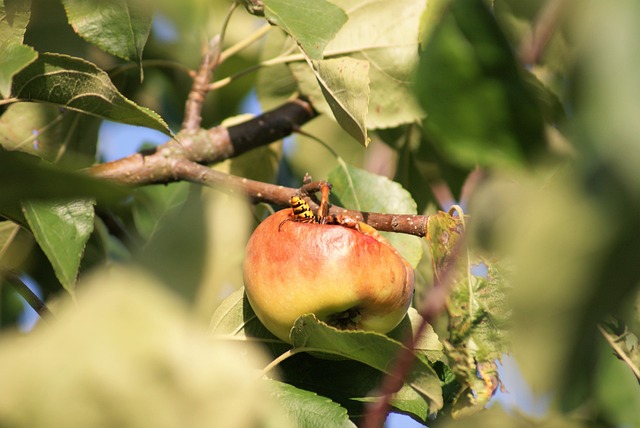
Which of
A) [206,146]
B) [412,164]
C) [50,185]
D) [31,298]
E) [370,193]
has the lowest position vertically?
[412,164]

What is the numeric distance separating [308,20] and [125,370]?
56 centimetres

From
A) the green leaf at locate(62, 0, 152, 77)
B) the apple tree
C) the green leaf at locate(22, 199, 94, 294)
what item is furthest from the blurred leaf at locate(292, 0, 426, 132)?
the green leaf at locate(22, 199, 94, 294)

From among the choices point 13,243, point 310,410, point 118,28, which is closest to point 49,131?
point 13,243

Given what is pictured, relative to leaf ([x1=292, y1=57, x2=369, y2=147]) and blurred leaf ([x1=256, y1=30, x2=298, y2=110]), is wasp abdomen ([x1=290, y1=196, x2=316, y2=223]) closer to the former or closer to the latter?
leaf ([x1=292, y1=57, x2=369, y2=147])

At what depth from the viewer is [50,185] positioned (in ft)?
0.82

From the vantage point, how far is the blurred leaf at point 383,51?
39.0 inches

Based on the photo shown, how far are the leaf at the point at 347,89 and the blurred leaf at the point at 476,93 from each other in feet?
1.29

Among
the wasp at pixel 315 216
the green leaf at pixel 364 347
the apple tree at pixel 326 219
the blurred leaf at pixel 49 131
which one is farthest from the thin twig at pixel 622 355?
the blurred leaf at pixel 49 131

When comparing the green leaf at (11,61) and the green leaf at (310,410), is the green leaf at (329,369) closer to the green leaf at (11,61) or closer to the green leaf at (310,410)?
the green leaf at (310,410)

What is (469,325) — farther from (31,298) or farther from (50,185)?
(50,185)

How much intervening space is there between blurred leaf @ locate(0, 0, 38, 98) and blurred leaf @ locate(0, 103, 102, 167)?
26cm

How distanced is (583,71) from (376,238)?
51cm

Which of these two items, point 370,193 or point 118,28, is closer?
point 118,28

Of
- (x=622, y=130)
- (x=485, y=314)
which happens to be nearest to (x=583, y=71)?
(x=622, y=130)
